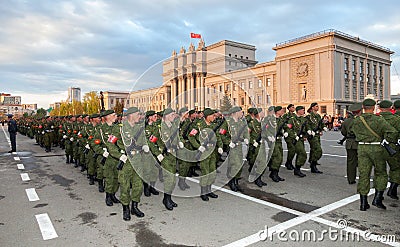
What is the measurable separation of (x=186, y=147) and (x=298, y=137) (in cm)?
314

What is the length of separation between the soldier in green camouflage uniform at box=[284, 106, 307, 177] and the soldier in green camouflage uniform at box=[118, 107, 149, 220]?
4505 millimetres

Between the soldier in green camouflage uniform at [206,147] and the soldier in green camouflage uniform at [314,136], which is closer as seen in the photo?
the soldier in green camouflage uniform at [206,147]

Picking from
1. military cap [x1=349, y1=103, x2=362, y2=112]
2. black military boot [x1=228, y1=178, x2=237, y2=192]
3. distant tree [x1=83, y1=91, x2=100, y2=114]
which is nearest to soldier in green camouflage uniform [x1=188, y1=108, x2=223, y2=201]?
black military boot [x1=228, y1=178, x2=237, y2=192]

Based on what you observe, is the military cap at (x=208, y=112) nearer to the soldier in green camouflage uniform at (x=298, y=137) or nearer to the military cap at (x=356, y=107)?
the soldier in green camouflage uniform at (x=298, y=137)

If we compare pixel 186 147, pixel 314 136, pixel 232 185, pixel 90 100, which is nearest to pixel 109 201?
pixel 186 147

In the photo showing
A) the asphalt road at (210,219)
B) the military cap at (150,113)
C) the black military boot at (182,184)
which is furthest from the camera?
the black military boot at (182,184)

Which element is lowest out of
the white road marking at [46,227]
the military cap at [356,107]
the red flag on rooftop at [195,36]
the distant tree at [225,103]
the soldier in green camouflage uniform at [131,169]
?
the white road marking at [46,227]

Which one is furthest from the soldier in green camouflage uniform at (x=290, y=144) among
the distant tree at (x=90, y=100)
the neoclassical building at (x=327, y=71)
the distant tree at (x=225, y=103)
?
the distant tree at (x=90, y=100)

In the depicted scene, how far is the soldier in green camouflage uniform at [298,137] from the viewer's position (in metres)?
8.11

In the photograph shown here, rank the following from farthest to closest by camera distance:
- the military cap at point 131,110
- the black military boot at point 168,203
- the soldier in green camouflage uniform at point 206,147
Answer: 1. the soldier in green camouflage uniform at point 206,147
2. the black military boot at point 168,203
3. the military cap at point 131,110

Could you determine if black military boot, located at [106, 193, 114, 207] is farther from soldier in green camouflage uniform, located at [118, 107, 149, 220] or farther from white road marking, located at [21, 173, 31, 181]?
white road marking, located at [21, 173, 31, 181]

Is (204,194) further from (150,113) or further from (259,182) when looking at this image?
(150,113)

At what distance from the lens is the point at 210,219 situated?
15.9 ft

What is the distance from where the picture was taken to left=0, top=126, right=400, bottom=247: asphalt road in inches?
159
